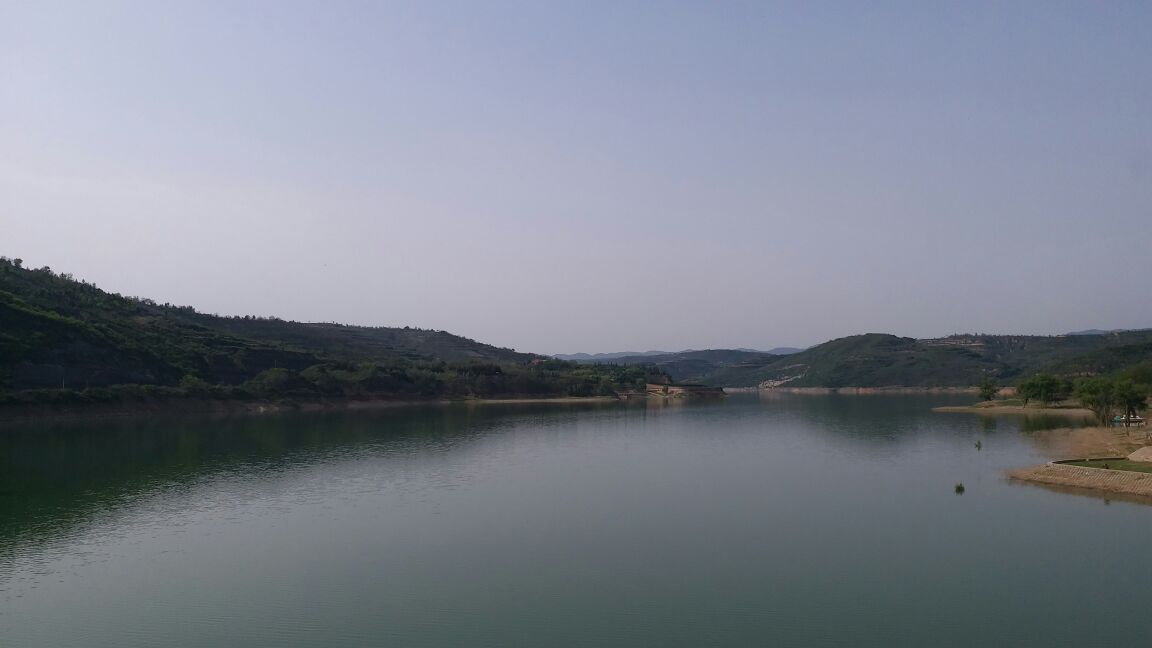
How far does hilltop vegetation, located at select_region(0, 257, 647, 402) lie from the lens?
209ft

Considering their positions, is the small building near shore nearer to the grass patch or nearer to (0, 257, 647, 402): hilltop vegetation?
(0, 257, 647, 402): hilltop vegetation

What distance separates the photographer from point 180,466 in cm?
3788

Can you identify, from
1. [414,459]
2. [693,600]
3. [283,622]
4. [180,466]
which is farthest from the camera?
[414,459]

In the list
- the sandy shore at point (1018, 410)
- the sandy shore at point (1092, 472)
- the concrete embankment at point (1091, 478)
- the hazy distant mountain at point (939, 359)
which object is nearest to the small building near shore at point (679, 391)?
the hazy distant mountain at point (939, 359)

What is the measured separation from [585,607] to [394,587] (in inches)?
188

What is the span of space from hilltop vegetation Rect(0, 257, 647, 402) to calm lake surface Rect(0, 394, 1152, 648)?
78.0ft

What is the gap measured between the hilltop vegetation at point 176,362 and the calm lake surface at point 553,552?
78.0ft

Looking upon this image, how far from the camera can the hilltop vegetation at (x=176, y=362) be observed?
A: 209ft

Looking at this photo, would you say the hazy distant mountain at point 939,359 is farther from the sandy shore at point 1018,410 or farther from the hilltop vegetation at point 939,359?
the sandy shore at point 1018,410

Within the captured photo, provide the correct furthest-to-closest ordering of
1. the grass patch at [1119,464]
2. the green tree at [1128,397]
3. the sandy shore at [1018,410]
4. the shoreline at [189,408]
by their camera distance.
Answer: the sandy shore at [1018,410] < the shoreline at [189,408] < the green tree at [1128,397] < the grass patch at [1119,464]

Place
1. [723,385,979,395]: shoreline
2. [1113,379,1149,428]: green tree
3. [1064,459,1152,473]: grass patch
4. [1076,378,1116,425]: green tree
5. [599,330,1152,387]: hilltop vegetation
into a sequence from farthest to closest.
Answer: [599,330,1152,387]: hilltop vegetation → [723,385,979,395]: shoreline → [1076,378,1116,425]: green tree → [1113,379,1149,428]: green tree → [1064,459,1152,473]: grass patch

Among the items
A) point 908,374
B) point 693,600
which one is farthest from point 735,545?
point 908,374

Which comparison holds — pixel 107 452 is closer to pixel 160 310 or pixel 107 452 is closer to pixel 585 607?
pixel 585 607

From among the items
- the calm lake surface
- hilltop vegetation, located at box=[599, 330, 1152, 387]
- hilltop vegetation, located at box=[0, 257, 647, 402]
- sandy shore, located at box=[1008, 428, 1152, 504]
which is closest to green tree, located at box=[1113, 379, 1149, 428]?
sandy shore, located at box=[1008, 428, 1152, 504]
